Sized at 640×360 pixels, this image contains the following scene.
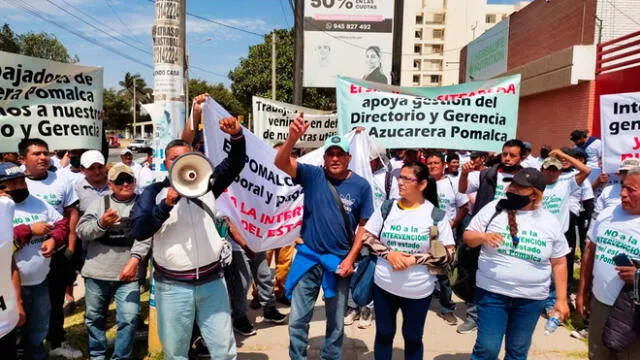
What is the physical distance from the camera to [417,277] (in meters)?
3.29

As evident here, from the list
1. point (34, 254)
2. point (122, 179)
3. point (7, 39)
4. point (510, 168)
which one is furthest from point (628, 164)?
point (7, 39)

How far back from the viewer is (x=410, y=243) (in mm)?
3287

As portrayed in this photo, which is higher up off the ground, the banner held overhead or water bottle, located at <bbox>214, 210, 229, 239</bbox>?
the banner held overhead

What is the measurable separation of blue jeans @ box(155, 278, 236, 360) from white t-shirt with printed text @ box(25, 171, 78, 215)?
1638 mm

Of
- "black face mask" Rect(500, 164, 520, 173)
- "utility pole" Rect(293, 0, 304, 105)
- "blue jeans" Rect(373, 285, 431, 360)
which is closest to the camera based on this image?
"blue jeans" Rect(373, 285, 431, 360)

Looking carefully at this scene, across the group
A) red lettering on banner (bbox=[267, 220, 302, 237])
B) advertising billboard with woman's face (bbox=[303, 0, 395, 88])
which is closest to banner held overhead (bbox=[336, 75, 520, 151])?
red lettering on banner (bbox=[267, 220, 302, 237])

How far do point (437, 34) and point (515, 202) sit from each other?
7264 cm

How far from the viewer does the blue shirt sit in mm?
3502

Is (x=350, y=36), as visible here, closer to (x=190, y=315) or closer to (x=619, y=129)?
(x=619, y=129)

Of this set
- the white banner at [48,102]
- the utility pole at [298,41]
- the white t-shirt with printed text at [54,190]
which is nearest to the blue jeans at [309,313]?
the white t-shirt with printed text at [54,190]

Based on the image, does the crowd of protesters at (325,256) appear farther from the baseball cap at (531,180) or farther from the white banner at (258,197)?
the white banner at (258,197)

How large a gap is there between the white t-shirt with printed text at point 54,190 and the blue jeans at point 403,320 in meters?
2.85

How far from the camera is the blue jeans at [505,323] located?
125 inches

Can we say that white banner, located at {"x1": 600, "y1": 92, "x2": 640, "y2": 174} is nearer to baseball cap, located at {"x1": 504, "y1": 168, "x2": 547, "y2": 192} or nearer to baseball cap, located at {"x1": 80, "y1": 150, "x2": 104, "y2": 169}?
baseball cap, located at {"x1": 504, "y1": 168, "x2": 547, "y2": 192}
